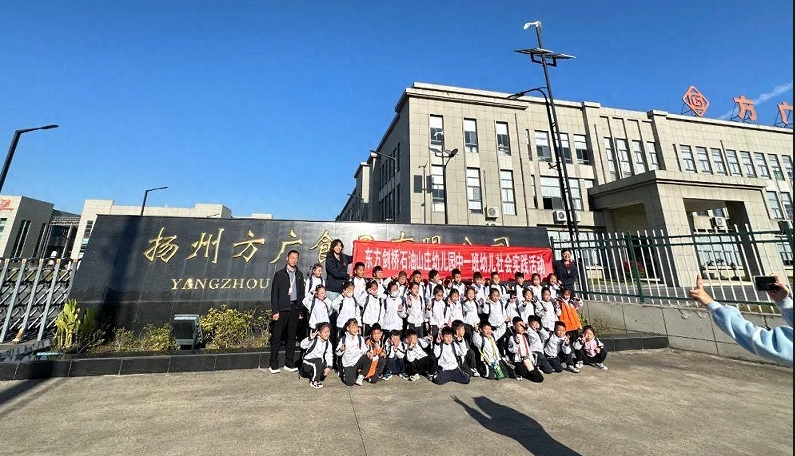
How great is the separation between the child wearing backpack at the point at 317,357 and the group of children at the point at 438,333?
0.6 inches

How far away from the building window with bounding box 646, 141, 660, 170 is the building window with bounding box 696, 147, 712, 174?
4.16 metres

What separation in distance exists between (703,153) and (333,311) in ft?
114

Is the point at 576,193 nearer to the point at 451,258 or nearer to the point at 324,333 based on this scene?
the point at 451,258

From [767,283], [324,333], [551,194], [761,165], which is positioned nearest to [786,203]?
[761,165]

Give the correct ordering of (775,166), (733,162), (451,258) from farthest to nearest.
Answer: (775,166) < (733,162) < (451,258)

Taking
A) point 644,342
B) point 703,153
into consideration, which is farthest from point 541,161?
point 644,342

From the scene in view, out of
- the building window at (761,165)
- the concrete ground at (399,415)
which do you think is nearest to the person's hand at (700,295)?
the concrete ground at (399,415)

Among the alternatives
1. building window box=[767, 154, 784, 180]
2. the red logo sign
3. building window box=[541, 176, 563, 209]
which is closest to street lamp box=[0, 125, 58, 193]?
building window box=[541, 176, 563, 209]

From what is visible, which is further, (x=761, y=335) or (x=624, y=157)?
(x=624, y=157)

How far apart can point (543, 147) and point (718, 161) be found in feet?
53.9

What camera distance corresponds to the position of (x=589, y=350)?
6.15 meters

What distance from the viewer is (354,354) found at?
17.4 feet

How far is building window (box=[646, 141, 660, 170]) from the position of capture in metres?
24.8

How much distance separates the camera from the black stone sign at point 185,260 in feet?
23.7
